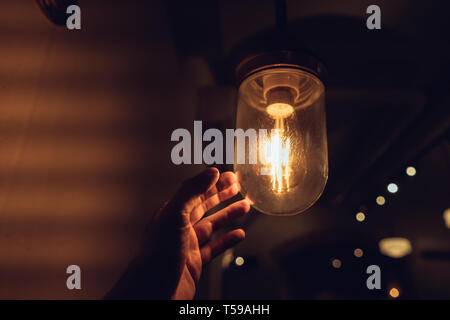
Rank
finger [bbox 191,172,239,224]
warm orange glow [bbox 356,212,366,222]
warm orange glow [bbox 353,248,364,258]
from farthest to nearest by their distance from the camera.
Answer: warm orange glow [bbox 356,212,366,222] < warm orange glow [bbox 353,248,364,258] < finger [bbox 191,172,239,224]

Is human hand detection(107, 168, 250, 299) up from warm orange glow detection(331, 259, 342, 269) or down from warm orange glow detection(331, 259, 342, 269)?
down

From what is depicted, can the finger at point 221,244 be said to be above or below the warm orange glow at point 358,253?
below

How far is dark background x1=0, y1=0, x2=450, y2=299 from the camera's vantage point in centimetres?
46

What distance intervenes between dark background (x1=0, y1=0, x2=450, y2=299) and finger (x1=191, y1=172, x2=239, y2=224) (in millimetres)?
170

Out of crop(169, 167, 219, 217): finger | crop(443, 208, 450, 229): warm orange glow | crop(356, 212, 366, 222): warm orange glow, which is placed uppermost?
crop(356, 212, 366, 222): warm orange glow

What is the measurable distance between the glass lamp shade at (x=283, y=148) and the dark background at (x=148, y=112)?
0.27 feet

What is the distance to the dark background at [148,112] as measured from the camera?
1.50 ft

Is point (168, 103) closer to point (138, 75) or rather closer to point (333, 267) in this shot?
point (138, 75)

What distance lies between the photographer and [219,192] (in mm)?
752

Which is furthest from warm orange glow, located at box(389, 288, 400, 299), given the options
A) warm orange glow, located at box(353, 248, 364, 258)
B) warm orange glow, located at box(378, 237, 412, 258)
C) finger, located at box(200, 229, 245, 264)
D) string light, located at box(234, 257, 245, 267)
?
finger, located at box(200, 229, 245, 264)

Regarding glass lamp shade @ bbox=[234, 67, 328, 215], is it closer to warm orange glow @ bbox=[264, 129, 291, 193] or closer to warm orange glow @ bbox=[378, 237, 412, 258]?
warm orange glow @ bbox=[264, 129, 291, 193]

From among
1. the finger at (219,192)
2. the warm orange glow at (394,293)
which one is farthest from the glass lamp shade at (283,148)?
the warm orange glow at (394,293)

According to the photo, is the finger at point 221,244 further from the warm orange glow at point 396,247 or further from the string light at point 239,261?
the warm orange glow at point 396,247
